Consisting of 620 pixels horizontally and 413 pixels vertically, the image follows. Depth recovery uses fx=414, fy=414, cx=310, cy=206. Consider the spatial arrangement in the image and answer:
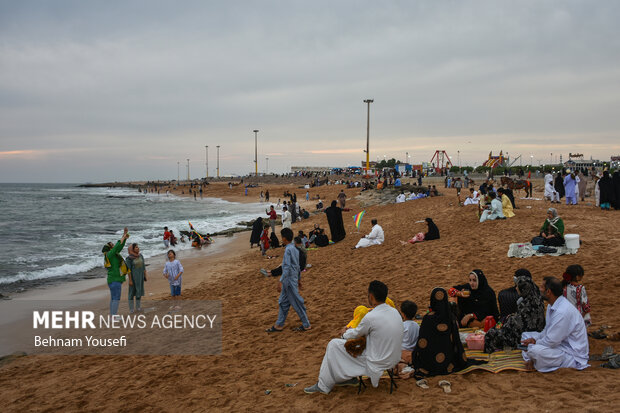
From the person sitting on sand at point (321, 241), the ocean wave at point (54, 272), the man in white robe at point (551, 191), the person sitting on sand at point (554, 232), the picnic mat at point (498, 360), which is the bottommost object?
the ocean wave at point (54, 272)

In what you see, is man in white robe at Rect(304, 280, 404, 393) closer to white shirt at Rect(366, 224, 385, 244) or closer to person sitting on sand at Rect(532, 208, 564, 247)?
person sitting on sand at Rect(532, 208, 564, 247)

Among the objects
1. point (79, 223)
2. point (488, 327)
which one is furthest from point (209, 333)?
point (79, 223)

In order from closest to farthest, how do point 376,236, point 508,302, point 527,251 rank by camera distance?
1. point 508,302
2. point 527,251
3. point 376,236

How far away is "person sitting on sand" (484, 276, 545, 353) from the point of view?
5.30m

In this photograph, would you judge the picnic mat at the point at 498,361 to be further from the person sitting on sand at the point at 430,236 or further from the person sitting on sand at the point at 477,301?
the person sitting on sand at the point at 430,236

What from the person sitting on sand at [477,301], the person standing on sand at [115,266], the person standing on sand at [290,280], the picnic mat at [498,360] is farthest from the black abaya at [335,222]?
the picnic mat at [498,360]

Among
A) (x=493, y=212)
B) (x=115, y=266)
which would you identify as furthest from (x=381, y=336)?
(x=493, y=212)

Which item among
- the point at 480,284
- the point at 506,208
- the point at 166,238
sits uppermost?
the point at 506,208

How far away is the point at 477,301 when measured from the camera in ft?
20.5

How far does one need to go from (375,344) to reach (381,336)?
0.11 meters

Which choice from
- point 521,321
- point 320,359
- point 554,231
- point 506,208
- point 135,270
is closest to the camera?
point 521,321

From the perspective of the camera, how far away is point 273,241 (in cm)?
1780

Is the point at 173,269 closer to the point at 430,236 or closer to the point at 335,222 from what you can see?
the point at 335,222

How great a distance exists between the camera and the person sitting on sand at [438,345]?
4.81m
